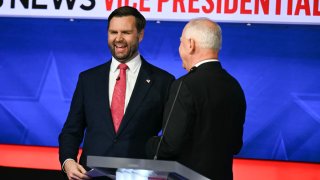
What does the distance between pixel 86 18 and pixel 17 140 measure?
0.94m

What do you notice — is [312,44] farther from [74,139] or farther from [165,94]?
[74,139]

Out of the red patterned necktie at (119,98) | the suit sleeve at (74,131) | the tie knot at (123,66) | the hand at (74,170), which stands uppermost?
the tie knot at (123,66)

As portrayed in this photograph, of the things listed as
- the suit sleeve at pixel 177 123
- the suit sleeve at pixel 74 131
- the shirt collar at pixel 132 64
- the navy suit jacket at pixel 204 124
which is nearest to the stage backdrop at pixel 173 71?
the shirt collar at pixel 132 64

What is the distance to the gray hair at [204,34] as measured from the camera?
296 centimetres

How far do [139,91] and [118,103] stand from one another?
0.12 meters

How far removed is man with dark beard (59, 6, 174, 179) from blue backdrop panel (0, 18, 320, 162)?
1.07 m

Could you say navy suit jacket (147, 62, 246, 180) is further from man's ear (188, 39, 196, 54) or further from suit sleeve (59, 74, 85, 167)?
suit sleeve (59, 74, 85, 167)

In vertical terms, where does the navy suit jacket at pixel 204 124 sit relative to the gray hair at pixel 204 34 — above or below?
below

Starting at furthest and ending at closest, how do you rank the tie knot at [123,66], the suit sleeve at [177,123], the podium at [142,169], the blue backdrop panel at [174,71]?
the blue backdrop panel at [174,71] → the tie knot at [123,66] → the suit sleeve at [177,123] → the podium at [142,169]

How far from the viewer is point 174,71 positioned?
4.60m

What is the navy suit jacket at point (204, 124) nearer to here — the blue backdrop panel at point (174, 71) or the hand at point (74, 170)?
the hand at point (74, 170)

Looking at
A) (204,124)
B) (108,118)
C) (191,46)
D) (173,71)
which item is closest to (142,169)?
(204,124)

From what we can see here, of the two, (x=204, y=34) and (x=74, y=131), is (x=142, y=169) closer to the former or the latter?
(x=204, y=34)

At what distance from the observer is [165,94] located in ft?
11.5
